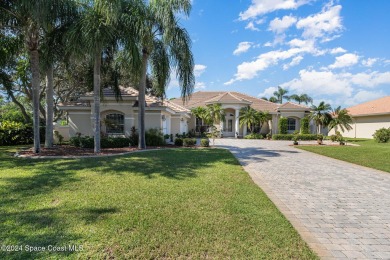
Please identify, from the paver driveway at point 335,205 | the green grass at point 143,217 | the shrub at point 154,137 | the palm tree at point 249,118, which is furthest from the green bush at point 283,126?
the green grass at point 143,217

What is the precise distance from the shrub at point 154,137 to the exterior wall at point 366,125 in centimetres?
2521

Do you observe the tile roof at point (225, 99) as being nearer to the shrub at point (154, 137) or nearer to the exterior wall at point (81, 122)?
the shrub at point (154, 137)

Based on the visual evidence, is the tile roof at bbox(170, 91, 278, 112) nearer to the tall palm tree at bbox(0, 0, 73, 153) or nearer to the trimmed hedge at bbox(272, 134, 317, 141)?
the trimmed hedge at bbox(272, 134, 317, 141)

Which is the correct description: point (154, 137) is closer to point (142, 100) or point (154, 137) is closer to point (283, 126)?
point (142, 100)

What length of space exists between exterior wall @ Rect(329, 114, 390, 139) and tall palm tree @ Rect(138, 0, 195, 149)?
25999mm

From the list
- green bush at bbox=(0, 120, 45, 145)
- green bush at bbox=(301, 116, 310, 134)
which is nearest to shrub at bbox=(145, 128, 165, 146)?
green bush at bbox=(0, 120, 45, 145)

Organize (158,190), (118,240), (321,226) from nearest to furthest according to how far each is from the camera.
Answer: (118,240)
(321,226)
(158,190)

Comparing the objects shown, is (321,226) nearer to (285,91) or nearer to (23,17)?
(23,17)

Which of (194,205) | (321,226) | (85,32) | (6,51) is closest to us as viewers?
(321,226)

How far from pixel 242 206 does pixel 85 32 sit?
34.7ft

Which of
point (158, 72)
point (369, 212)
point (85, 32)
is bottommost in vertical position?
point (369, 212)

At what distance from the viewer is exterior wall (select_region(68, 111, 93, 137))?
18594mm

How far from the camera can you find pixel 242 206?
17.5ft

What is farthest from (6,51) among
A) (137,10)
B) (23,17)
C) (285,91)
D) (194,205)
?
(285,91)
